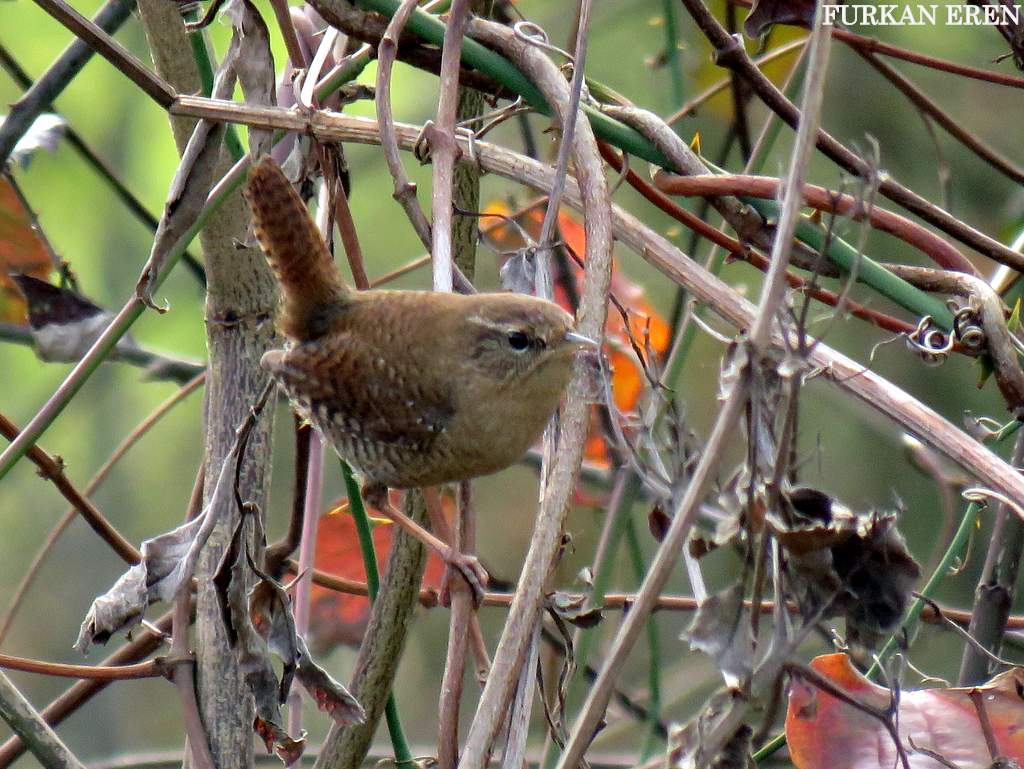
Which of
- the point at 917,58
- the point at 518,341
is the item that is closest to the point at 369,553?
the point at 518,341

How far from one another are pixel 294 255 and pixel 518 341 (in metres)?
0.39

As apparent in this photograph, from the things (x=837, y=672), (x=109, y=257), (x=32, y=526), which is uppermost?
(x=837, y=672)

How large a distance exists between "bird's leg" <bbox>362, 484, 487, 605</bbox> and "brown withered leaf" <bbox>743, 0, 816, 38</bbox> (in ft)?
2.86

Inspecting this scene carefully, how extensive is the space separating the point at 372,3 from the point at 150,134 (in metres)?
2.45

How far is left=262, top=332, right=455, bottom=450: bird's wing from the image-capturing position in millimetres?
1826

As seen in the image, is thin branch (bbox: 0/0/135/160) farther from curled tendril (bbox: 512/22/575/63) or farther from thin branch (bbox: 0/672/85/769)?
thin branch (bbox: 0/672/85/769)

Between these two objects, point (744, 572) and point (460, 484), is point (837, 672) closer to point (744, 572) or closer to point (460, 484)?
point (744, 572)

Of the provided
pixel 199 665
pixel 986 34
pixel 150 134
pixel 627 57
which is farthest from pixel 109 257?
pixel 986 34

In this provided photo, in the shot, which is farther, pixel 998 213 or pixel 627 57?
pixel 627 57

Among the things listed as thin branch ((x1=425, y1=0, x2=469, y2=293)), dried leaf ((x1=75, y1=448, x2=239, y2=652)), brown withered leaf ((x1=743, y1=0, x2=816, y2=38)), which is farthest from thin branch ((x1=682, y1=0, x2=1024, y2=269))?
dried leaf ((x1=75, y1=448, x2=239, y2=652))

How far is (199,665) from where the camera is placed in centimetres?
176

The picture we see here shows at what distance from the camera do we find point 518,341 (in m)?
1.90

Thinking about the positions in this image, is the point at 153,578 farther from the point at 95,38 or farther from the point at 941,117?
the point at 941,117

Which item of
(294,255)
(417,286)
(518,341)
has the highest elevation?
(294,255)
